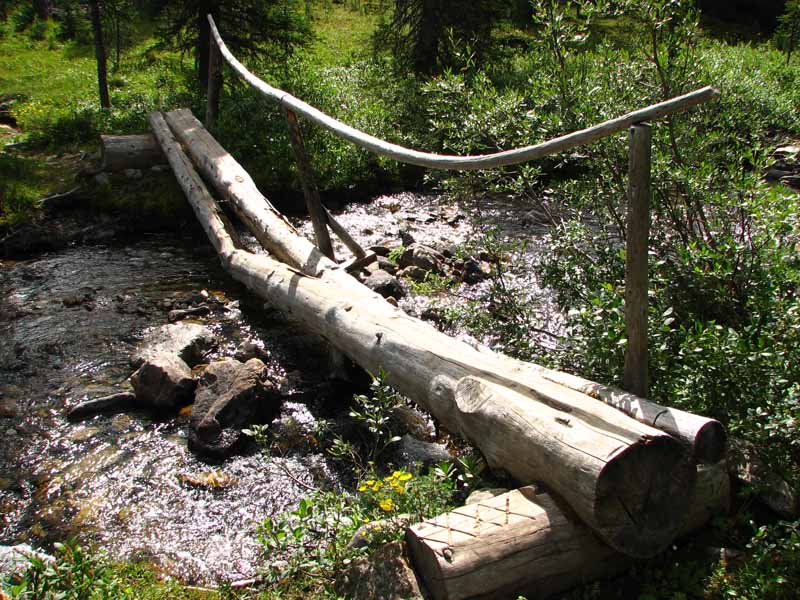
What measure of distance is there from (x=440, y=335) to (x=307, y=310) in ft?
5.99

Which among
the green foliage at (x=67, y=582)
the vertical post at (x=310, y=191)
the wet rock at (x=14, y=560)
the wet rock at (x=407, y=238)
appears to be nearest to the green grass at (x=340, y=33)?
the wet rock at (x=407, y=238)

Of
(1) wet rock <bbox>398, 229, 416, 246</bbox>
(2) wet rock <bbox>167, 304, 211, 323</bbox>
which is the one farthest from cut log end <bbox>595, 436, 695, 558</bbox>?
(1) wet rock <bbox>398, 229, 416, 246</bbox>

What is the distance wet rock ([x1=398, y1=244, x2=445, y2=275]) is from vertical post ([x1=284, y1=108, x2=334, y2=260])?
5.60 feet

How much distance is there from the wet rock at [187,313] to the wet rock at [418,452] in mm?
3784

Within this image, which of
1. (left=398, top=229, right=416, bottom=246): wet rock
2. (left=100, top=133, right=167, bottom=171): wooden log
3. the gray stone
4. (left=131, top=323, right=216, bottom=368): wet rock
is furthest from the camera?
(left=100, top=133, right=167, bottom=171): wooden log

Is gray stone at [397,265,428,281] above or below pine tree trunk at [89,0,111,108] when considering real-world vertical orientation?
below

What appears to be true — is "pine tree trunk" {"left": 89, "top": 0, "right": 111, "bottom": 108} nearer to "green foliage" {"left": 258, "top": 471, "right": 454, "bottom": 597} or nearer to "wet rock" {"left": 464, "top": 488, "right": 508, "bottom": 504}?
"green foliage" {"left": 258, "top": 471, "right": 454, "bottom": 597}

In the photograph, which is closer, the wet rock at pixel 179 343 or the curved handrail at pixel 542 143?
the curved handrail at pixel 542 143

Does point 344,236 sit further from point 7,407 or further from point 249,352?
point 7,407

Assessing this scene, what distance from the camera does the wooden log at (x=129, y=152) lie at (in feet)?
38.9

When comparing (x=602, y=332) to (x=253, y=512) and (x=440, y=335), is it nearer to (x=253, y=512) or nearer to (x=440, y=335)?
(x=440, y=335)

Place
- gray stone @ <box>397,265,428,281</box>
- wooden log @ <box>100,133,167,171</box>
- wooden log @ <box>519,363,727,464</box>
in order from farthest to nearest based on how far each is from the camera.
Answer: wooden log @ <box>100,133,167,171</box>, gray stone @ <box>397,265,428,281</box>, wooden log @ <box>519,363,727,464</box>

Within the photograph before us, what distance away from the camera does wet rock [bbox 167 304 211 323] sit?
817cm

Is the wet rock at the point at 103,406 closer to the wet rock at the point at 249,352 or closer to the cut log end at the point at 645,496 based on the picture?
the wet rock at the point at 249,352
